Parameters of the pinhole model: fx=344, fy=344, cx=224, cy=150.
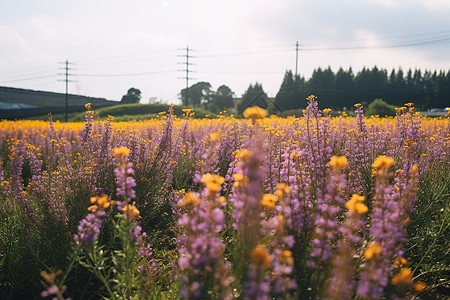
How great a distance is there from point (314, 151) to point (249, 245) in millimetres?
1263

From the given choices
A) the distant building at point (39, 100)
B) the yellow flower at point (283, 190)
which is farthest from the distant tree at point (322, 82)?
the yellow flower at point (283, 190)

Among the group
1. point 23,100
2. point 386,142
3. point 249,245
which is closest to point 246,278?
point 249,245

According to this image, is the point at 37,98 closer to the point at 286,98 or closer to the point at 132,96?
the point at 132,96

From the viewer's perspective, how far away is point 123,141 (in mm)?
4582

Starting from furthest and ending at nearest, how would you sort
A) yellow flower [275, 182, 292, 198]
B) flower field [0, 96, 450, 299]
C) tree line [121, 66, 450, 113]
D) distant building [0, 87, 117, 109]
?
tree line [121, 66, 450, 113] → distant building [0, 87, 117, 109] → yellow flower [275, 182, 292, 198] → flower field [0, 96, 450, 299]

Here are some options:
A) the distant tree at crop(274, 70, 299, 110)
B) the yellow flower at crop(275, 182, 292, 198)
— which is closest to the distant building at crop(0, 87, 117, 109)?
the distant tree at crop(274, 70, 299, 110)

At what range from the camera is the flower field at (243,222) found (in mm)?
1449

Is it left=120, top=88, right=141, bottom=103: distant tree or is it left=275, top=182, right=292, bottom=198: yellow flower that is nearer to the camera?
left=275, top=182, right=292, bottom=198: yellow flower

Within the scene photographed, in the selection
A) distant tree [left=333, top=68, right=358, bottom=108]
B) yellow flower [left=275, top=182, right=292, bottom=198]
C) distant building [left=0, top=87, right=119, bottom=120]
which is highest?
distant tree [left=333, top=68, right=358, bottom=108]

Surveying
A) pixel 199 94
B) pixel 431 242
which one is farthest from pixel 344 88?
pixel 431 242

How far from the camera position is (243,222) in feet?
5.61

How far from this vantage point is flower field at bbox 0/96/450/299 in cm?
145

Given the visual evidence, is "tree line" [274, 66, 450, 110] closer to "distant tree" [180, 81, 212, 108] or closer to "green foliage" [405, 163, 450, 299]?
"distant tree" [180, 81, 212, 108]

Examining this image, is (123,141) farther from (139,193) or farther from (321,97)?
(321,97)
